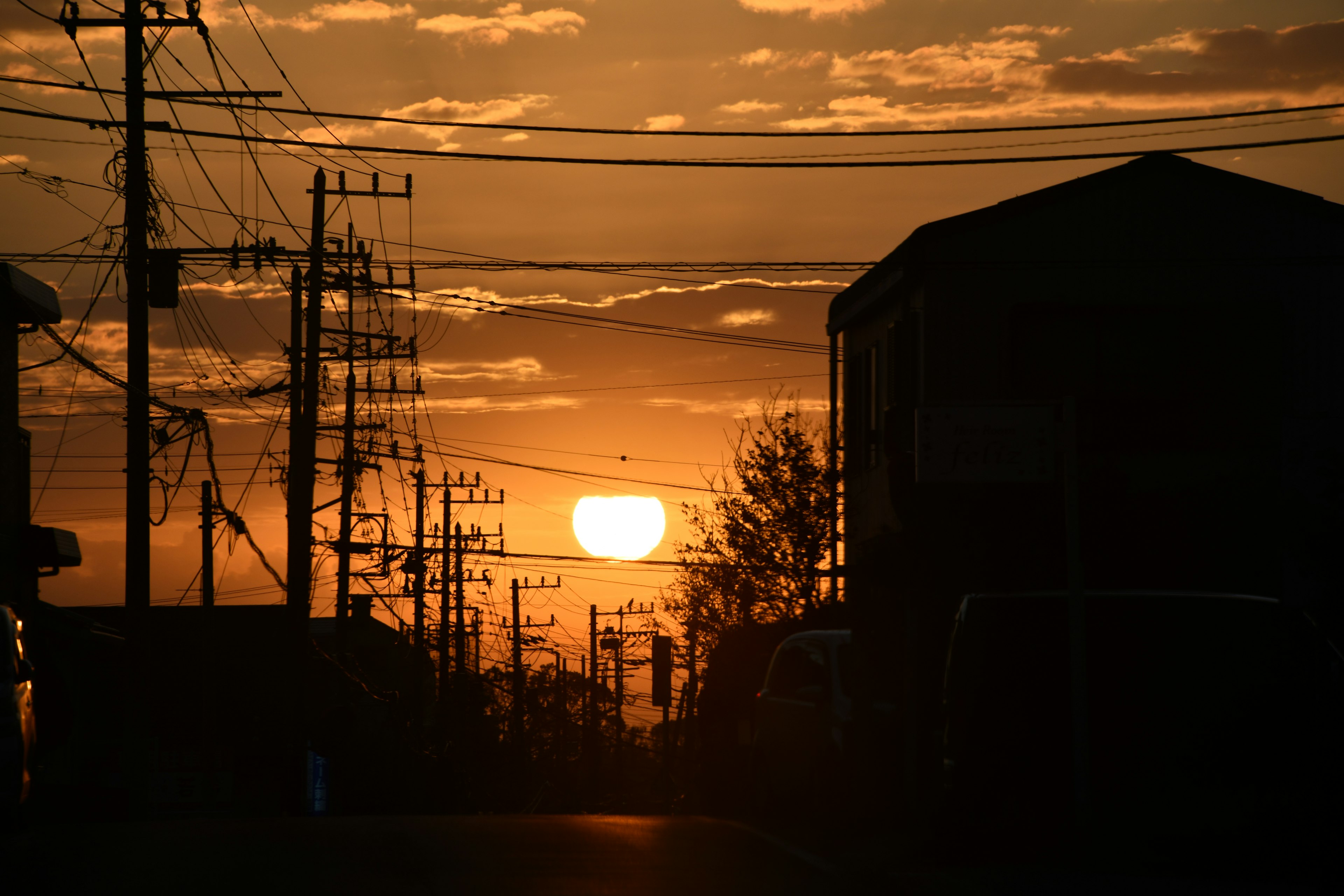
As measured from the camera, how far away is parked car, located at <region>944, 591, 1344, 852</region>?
8.77 metres

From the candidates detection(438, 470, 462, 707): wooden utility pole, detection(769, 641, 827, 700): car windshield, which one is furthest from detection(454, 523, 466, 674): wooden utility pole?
detection(769, 641, 827, 700): car windshield

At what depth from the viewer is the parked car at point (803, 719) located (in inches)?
566

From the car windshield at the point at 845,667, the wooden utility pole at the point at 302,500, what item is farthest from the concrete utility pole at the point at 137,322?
the car windshield at the point at 845,667

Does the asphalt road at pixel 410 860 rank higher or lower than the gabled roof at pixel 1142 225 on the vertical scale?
lower

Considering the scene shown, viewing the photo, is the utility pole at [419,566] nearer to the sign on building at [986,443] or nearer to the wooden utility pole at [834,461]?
the wooden utility pole at [834,461]

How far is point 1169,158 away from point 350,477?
21165mm

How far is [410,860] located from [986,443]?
5128mm

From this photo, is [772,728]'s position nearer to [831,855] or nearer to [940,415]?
[831,855]

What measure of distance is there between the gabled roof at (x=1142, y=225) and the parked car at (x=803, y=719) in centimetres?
898

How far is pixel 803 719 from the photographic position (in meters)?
15.0

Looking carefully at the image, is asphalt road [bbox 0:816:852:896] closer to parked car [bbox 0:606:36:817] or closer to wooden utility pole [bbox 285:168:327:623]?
parked car [bbox 0:606:36:817]

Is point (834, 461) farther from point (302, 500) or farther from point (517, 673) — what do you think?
point (517, 673)

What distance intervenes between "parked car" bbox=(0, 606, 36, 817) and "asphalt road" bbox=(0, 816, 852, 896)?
0.44 metres

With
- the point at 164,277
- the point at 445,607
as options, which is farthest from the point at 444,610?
the point at 164,277
